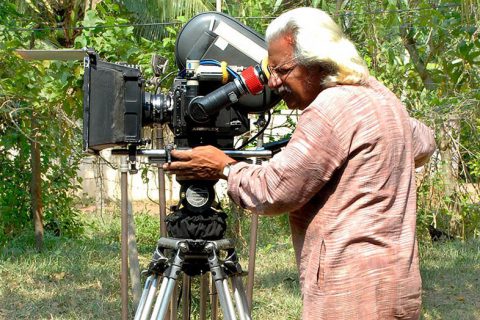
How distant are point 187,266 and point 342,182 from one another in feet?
3.37

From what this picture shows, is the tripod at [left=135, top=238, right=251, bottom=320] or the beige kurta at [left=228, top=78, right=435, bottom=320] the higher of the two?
the beige kurta at [left=228, top=78, right=435, bottom=320]

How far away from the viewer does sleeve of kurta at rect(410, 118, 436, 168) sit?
103 inches

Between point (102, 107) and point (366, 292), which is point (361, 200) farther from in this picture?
point (102, 107)

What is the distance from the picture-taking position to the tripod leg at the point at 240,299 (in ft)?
9.81

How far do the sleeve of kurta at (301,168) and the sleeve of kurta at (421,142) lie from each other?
46cm

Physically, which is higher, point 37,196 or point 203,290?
point 37,196

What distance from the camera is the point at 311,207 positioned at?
2.38 metres

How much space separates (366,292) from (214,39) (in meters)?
1.37

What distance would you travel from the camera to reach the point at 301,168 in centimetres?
226

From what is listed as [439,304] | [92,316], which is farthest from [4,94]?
[439,304]

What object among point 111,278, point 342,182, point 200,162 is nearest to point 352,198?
point 342,182

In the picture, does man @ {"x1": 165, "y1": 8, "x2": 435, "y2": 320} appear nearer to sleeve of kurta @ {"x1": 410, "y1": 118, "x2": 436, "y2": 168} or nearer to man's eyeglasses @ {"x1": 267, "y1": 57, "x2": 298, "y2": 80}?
man's eyeglasses @ {"x1": 267, "y1": 57, "x2": 298, "y2": 80}

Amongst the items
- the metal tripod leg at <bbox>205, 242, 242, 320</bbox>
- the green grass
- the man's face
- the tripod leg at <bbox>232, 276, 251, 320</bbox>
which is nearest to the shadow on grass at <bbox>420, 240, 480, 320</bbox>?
the green grass

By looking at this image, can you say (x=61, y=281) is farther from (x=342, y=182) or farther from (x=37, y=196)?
(x=342, y=182)
